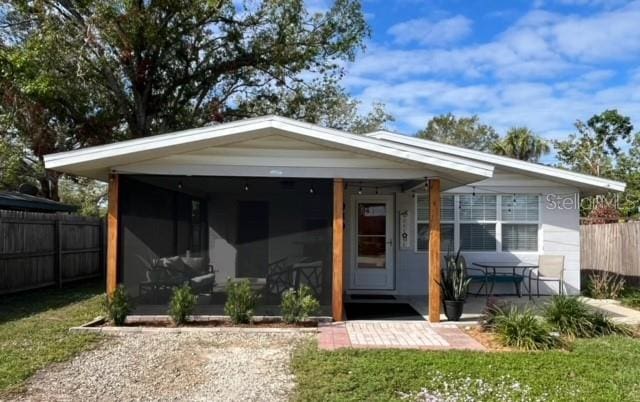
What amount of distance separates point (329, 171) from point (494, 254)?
17.0 ft

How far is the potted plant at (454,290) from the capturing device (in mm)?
8500

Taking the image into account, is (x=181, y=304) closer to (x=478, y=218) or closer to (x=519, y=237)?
(x=478, y=218)

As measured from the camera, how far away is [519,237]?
1172cm

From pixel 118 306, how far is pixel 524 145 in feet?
86.0

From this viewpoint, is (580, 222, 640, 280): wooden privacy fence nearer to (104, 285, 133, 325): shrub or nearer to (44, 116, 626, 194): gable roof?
(44, 116, 626, 194): gable roof

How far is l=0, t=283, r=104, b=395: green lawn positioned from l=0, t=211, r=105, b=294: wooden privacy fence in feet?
1.60

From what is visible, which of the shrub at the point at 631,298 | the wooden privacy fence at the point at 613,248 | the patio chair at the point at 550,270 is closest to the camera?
the shrub at the point at 631,298

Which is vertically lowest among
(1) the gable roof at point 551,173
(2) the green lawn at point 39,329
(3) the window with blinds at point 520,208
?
(2) the green lawn at point 39,329

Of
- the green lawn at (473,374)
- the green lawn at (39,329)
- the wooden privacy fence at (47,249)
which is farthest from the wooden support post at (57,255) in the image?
the green lawn at (473,374)

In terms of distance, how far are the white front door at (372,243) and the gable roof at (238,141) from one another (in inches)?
145

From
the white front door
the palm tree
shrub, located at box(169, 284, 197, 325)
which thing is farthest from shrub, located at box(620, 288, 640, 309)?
the palm tree

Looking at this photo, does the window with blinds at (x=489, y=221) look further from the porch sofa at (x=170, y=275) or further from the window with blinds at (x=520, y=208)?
the porch sofa at (x=170, y=275)

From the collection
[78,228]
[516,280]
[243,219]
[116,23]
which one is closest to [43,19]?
[116,23]

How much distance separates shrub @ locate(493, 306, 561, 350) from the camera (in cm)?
682
